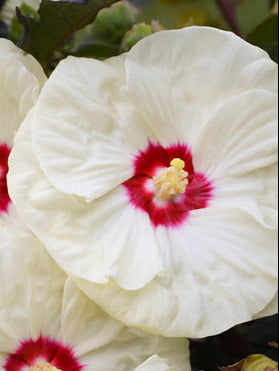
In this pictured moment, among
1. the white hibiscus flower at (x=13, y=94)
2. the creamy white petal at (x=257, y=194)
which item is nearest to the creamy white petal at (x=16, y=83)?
the white hibiscus flower at (x=13, y=94)

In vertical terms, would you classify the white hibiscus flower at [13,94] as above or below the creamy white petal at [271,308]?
above

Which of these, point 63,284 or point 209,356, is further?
point 209,356

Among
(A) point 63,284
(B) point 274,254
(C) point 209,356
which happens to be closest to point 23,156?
(A) point 63,284

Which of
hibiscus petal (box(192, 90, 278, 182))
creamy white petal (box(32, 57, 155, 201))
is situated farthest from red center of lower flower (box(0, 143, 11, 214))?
hibiscus petal (box(192, 90, 278, 182))

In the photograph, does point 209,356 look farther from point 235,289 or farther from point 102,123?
point 102,123

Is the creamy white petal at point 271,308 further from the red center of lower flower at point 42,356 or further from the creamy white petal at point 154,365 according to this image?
the red center of lower flower at point 42,356

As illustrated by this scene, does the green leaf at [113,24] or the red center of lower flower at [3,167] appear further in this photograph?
the green leaf at [113,24]

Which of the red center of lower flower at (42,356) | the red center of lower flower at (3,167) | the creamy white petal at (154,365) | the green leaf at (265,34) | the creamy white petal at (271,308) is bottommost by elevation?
the red center of lower flower at (42,356)

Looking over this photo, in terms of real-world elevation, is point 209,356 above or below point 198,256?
below

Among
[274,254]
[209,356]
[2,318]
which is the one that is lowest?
[209,356]
